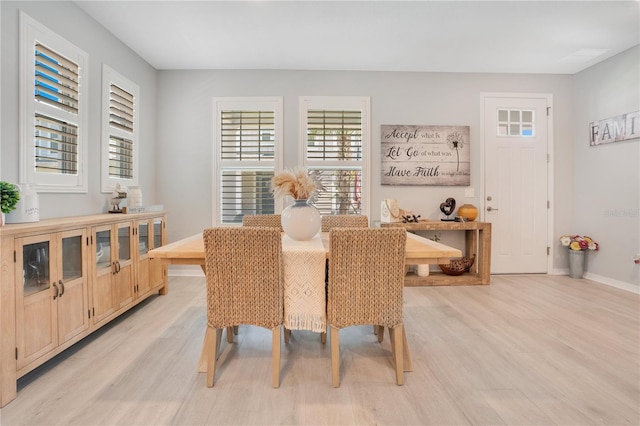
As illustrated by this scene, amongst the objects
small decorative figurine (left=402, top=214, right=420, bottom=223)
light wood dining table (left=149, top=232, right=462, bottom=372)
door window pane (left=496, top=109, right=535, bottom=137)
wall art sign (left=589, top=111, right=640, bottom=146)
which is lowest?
light wood dining table (left=149, top=232, right=462, bottom=372)

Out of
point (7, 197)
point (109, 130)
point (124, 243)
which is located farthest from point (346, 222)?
point (109, 130)

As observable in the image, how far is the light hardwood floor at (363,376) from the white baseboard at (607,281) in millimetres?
1071

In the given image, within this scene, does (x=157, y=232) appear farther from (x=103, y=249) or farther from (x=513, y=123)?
(x=513, y=123)

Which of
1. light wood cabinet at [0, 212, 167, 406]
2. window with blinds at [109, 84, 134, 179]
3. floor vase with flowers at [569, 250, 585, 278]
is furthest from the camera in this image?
floor vase with flowers at [569, 250, 585, 278]

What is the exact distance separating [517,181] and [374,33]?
2.78 metres

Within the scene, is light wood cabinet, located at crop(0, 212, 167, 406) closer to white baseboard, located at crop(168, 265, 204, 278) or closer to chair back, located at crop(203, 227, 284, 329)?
chair back, located at crop(203, 227, 284, 329)

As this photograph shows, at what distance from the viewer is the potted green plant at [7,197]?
1.86m

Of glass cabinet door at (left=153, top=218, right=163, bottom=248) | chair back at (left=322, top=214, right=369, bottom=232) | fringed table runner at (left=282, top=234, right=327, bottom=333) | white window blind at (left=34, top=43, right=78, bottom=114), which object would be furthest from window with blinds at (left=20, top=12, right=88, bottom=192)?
chair back at (left=322, top=214, right=369, bottom=232)

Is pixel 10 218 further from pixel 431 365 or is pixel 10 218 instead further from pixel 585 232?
pixel 585 232

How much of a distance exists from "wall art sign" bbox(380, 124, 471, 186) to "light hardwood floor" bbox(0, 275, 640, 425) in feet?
6.34

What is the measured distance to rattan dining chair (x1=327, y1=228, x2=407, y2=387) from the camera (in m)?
1.76

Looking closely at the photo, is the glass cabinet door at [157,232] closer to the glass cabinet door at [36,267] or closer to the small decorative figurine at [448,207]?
the glass cabinet door at [36,267]

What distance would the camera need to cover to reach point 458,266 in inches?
163

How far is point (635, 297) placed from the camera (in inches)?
137
